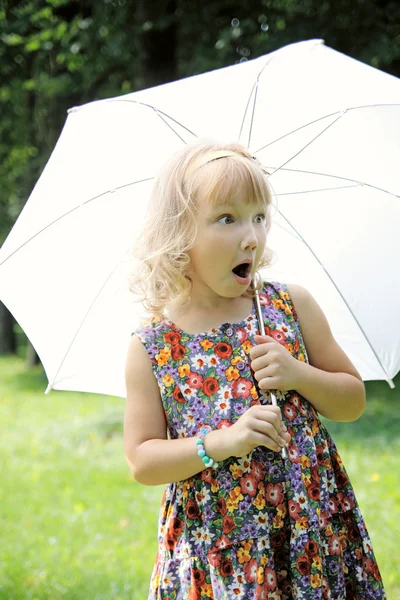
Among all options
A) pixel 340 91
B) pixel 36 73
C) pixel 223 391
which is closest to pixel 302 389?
pixel 223 391

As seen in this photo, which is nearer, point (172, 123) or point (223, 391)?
point (223, 391)

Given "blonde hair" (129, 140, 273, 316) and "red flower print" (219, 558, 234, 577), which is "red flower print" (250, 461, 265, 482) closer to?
"red flower print" (219, 558, 234, 577)

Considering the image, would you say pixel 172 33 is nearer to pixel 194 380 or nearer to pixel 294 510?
pixel 194 380

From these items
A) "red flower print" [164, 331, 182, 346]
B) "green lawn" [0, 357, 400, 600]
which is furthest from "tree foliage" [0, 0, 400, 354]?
"red flower print" [164, 331, 182, 346]

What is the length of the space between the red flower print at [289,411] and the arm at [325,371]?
0.16 feet

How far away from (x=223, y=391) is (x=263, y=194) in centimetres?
52

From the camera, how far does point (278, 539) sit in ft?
6.32

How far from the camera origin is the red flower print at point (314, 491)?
1.93 metres

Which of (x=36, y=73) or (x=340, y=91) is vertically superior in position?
(x=36, y=73)

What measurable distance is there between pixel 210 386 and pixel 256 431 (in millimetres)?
265

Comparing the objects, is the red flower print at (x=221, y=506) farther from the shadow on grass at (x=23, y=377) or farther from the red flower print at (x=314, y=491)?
the shadow on grass at (x=23, y=377)

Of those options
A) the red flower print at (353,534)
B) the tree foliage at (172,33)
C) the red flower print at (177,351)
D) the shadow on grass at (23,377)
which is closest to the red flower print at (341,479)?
the red flower print at (353,534)

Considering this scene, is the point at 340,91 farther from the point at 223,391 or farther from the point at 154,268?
the point at 223,391

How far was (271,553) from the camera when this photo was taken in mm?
1886
